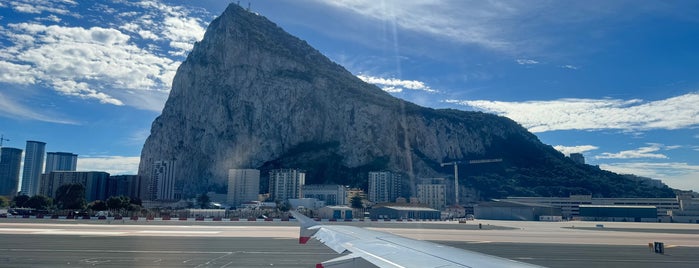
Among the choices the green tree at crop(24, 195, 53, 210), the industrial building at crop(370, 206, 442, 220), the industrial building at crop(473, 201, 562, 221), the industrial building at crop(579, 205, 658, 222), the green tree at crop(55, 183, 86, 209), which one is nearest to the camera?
the industrial building at crop(473, 201, 562, 221)

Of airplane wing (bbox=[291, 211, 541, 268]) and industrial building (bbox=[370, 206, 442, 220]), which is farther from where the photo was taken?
industrial building (bbox=[370, 206, 442, 220])

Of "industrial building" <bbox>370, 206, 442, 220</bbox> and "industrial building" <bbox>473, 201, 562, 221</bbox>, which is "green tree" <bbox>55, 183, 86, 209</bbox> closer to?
"industrial building" <bbox>370, 206, 442, 220</bbox>

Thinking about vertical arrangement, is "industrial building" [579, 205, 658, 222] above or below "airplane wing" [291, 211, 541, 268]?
below

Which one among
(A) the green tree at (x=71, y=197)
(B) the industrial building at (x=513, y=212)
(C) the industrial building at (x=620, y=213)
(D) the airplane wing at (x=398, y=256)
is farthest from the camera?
(A) the green tree at (x=71, y=197)

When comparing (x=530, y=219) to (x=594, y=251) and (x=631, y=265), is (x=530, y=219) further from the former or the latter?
(x=631, y=265)

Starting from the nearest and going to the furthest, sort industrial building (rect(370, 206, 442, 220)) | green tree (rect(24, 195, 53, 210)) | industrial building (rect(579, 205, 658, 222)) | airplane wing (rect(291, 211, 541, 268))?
airplane wing (rect(291, 211, 541, 268))
industrial building (rect(370, 206, 442, 220))
industrial building (rect(579, 205, 658, 222))
green tree (rect(24, 195, 53, 210))

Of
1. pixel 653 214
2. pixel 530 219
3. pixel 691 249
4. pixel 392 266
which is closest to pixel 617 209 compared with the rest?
pixel 653 214

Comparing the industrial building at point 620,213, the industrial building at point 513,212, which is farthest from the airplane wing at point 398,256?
the industrial building at point 620,213

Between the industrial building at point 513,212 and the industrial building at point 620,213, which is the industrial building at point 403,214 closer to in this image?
the industrial building at point 513,212

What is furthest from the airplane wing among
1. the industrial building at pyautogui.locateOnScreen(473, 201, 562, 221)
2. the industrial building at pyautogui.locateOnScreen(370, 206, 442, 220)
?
the industrial building at pyautogui.locateOnScreen(473, 201, 562, 221)

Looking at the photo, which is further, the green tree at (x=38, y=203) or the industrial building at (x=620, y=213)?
the green tree at (x=38, y=203)
